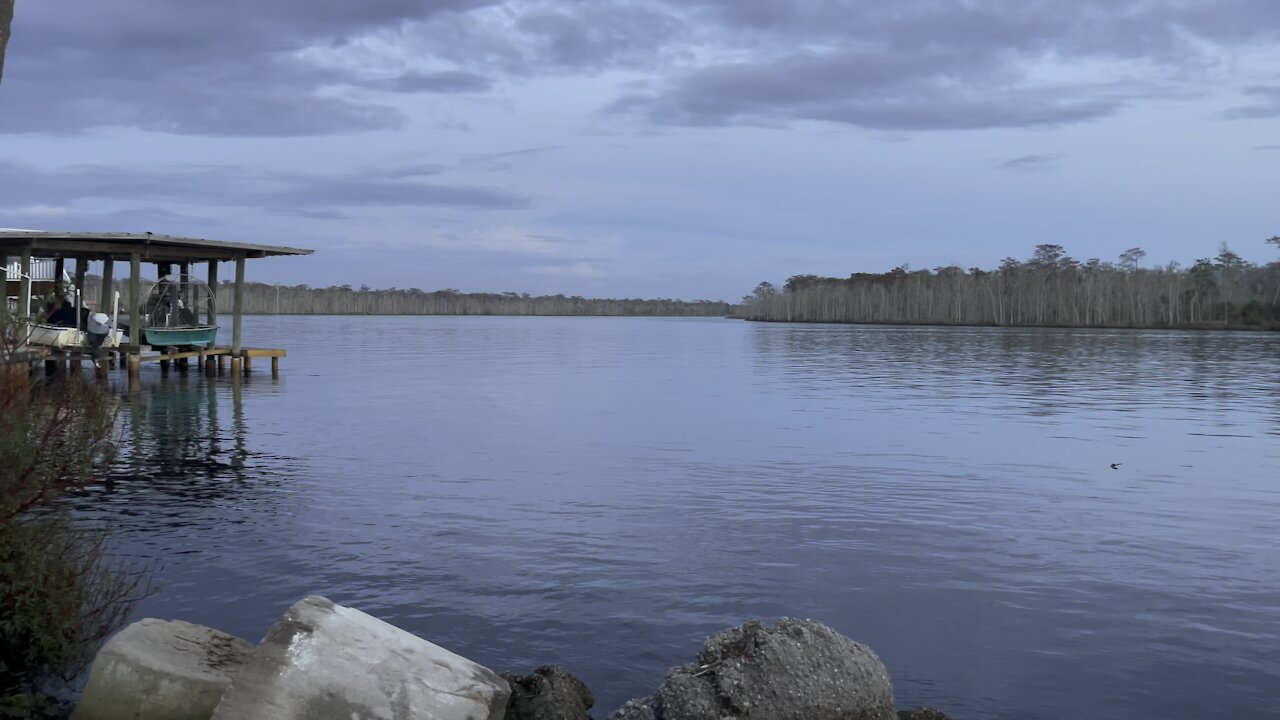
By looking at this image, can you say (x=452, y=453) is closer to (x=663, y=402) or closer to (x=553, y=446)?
(x=553, y=446)

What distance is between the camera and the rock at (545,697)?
22.9 ft

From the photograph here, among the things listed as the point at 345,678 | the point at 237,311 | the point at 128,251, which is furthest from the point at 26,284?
the point at 345,678

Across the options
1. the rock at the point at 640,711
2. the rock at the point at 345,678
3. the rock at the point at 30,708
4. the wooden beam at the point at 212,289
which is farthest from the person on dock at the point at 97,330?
the rock at the point at 640,711

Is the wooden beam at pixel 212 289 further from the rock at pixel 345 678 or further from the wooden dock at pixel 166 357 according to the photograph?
the rock at pixel 345 678

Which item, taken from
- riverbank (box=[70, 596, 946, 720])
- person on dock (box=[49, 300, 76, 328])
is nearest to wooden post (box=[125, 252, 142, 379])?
person on dock (box=[49, 300, 76, 328])

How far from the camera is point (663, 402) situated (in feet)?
103

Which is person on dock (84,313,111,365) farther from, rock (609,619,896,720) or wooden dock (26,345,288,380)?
rock (609,619,896,720)

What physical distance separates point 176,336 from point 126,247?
177 inches

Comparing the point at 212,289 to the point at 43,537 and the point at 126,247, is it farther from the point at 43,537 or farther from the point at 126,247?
the point at 43,537

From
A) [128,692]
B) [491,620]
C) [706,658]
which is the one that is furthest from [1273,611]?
[128,692]

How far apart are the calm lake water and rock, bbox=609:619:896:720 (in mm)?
1536

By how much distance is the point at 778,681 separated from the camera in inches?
251

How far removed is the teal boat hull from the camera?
3494cm

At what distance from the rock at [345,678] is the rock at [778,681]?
111 centimetres
